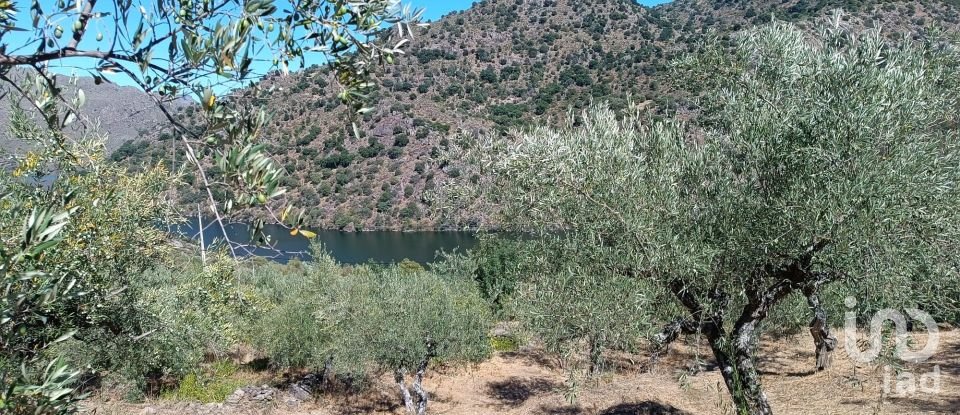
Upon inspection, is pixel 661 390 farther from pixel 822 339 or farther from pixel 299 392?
pixel 299 392

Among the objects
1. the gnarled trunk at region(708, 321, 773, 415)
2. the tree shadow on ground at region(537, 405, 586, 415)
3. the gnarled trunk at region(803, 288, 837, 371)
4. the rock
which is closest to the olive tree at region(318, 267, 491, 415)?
the rock

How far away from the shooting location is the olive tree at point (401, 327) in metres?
13.1

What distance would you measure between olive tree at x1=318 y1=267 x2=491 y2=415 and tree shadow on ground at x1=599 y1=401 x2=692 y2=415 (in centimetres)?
396

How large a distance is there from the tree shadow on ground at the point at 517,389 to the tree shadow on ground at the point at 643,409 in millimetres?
3165

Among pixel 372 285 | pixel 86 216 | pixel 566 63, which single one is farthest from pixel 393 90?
pixel 86 216

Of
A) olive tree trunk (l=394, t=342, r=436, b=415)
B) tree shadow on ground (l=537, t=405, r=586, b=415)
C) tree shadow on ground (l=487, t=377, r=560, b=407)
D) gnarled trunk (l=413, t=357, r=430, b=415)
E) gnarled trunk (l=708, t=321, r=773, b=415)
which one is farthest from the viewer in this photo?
tree shadow on ground (l=487, t=377, r=560, b=407)

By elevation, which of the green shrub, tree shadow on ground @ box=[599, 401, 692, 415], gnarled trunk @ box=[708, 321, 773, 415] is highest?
gnarled trunk @ box=[708, 321, 773, 415]

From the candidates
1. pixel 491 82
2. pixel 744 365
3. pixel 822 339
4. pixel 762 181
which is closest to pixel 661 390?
pixel 822 339

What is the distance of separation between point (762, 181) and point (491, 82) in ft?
222

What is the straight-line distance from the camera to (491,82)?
7112 cm

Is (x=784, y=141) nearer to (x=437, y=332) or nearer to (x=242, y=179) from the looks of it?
(x=242, y=179)

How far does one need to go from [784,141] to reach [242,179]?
15.3ft

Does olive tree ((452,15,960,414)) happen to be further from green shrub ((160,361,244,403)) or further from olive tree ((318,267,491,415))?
green shrub ((160,361,244,403))

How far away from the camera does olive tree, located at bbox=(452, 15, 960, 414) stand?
185 inches
